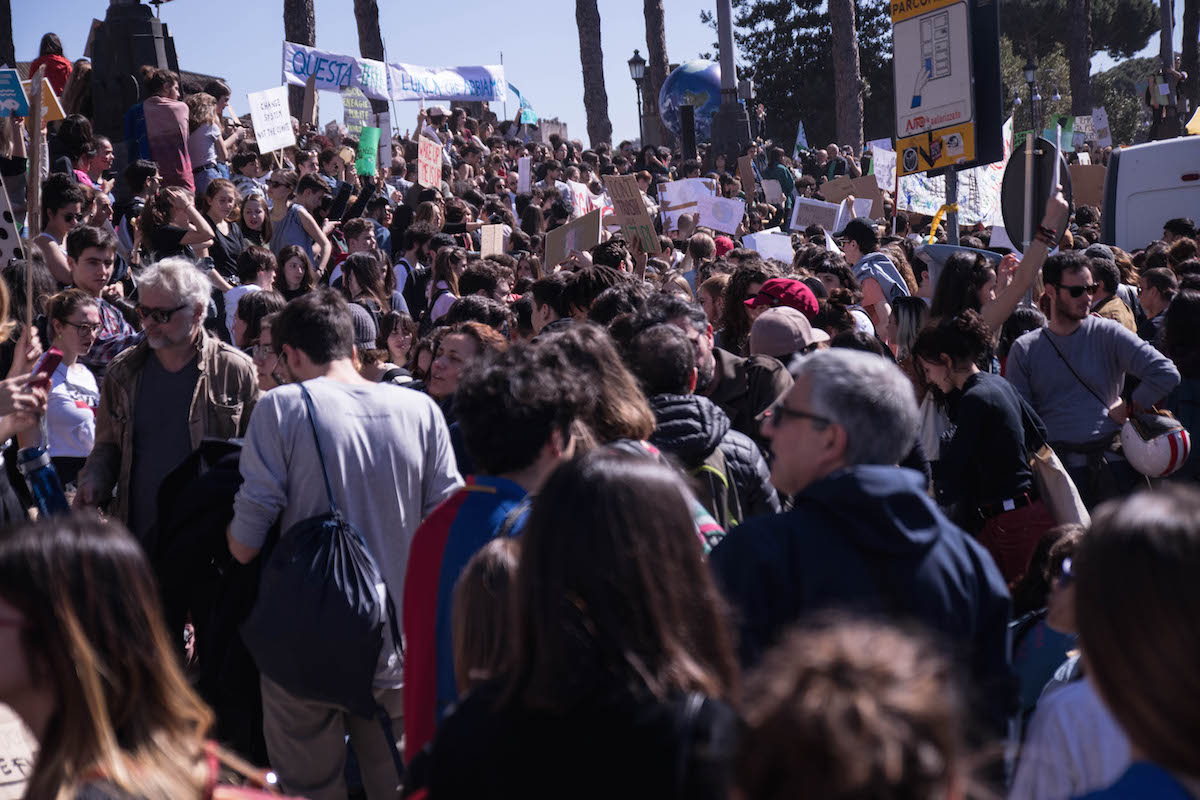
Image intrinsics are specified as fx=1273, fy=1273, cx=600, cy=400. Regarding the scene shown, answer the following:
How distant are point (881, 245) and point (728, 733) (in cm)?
891

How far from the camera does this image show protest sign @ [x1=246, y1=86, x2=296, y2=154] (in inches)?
509

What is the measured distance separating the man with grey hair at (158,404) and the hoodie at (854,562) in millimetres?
2812

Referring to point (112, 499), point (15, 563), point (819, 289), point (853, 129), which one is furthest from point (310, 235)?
point (853, 129)

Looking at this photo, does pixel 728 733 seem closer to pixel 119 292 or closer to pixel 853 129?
pixel 119 292

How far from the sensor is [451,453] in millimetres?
4062

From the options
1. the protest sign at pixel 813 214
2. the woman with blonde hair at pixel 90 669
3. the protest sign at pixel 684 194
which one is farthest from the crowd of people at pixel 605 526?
the protest sign at pixel 684 194

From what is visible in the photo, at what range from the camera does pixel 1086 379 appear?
6.02m

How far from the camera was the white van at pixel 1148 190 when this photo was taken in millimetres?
13648

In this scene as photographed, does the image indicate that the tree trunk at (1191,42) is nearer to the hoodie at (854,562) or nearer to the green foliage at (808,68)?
the green foliage at (808,68)

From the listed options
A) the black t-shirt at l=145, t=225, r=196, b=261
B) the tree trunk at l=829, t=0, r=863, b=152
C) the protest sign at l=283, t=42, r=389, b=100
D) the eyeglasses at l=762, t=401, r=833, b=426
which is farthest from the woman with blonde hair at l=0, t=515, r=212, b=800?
the tree trunk at l=829, t=0, r=863, b=152

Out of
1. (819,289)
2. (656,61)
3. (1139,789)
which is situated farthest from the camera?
(656,61)

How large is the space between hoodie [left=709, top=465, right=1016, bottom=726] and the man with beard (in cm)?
204

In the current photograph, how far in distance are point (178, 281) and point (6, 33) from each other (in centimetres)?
1636

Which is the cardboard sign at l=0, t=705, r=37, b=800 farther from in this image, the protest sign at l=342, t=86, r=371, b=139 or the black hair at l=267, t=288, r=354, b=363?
the protest sign at l=342, t=86, r=371, b=139
